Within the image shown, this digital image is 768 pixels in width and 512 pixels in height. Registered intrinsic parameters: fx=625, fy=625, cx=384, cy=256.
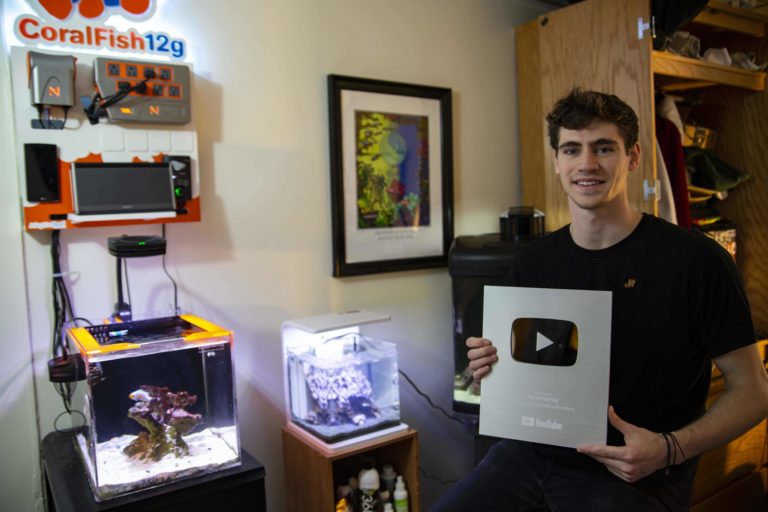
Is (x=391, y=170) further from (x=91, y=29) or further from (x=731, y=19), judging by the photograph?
(x=731, y=19)

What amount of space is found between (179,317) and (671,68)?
6.63ft

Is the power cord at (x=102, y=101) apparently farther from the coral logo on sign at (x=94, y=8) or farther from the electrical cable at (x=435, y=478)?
the electrical cable at (x=435, y=478)

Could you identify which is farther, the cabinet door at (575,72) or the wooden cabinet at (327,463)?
the cabinet door at (575,72)

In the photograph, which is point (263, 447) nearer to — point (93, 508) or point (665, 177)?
point (93, 508)

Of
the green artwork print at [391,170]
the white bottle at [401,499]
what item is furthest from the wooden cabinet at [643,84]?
the white bottle at [401,499]

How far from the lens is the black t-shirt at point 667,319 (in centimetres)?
141

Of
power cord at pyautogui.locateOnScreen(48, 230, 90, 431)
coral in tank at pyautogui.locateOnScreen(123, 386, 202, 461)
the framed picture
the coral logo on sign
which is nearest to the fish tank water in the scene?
coral in tank at pyautogui.locateOnScreen(123, 386, 202, 461)

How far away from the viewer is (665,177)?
8.05ft

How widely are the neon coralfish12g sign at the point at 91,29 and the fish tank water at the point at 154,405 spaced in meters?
0.83

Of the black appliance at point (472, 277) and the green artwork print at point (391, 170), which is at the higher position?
the green artwork print at point (391, 170)

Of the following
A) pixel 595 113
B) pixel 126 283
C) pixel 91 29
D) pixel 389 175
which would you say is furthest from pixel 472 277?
pixel 91 29

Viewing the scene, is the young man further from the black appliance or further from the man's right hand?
the black appliance

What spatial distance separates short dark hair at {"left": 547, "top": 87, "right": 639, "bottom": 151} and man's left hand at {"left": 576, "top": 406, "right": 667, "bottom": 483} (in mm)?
687

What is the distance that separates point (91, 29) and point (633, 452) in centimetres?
183
